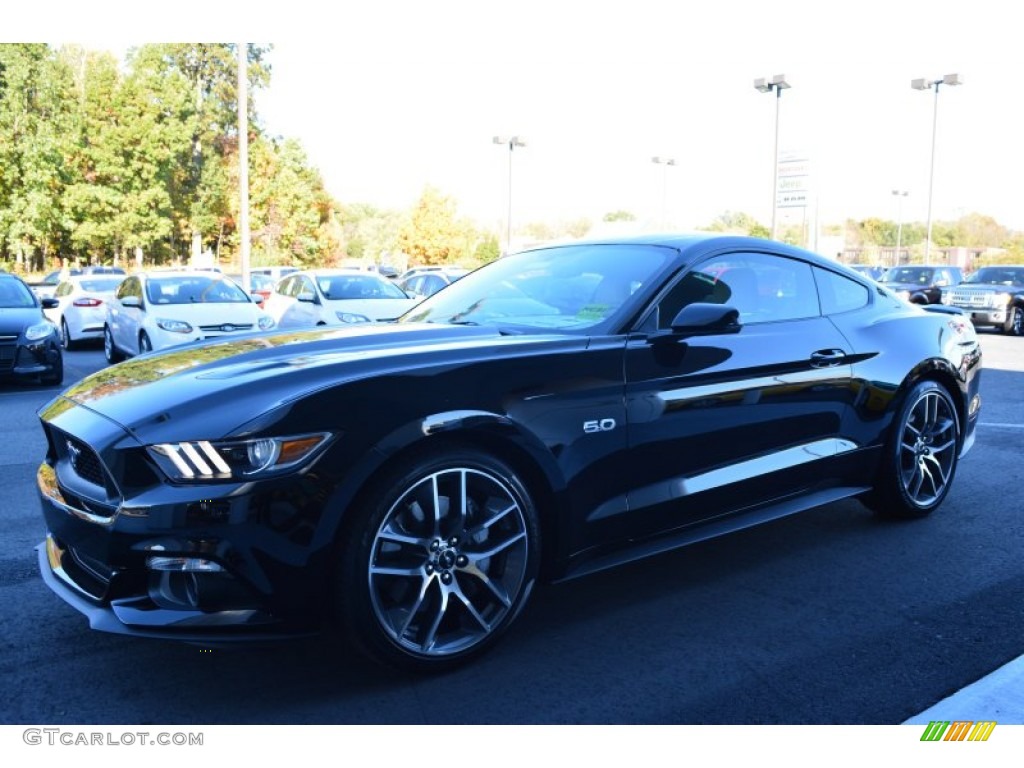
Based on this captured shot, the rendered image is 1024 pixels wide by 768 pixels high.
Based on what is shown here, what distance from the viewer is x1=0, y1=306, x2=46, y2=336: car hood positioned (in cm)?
1059

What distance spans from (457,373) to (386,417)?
0.34 metres

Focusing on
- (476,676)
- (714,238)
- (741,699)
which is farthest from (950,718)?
(714,238)

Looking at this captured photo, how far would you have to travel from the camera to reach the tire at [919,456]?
15.8 feet

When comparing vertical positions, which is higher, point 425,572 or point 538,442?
point 538,442

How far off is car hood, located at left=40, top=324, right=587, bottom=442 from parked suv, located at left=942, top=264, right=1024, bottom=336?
20.6 meters

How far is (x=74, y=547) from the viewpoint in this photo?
301 centimetres

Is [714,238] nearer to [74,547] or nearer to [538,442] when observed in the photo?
[538,442]

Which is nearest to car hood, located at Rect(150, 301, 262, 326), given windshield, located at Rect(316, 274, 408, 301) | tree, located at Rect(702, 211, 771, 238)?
windshield, located at Rect(316, 274, 408, 301)

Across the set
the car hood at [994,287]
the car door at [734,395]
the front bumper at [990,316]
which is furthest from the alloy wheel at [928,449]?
the car hood at [994,287]

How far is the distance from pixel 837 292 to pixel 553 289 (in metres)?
1.62

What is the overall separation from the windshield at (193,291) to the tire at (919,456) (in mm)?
10375

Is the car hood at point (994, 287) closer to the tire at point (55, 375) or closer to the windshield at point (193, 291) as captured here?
the windshield at point (193, 291)

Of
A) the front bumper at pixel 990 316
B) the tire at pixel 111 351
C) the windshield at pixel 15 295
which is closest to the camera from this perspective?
the windshield at pixel 15 295
